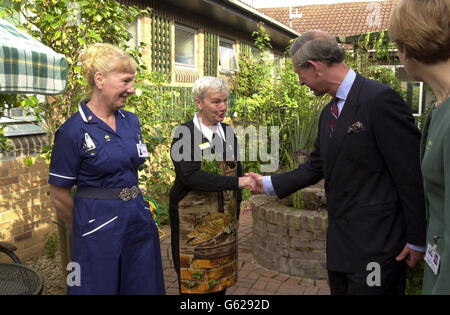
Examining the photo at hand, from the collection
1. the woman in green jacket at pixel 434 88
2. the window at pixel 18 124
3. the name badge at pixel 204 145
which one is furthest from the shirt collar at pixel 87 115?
the window at pixel 18 124

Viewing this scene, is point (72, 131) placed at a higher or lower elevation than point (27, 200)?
higher

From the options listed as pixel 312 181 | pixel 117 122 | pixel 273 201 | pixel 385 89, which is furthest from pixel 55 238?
pixel 385 89

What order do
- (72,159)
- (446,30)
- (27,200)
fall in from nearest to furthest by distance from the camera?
(446,30) → (72,159) → (27,200)

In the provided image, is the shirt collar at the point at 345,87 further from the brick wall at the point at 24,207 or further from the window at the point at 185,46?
the window at the point at 185,46

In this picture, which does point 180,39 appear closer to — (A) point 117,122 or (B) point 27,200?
(B) point 27,200

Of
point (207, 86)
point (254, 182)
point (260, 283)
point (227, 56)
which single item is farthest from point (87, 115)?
point (227, 56)

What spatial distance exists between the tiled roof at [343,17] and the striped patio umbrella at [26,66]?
22222 millimetres

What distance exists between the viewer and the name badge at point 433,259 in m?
1.61

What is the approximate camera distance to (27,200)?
5406 mm

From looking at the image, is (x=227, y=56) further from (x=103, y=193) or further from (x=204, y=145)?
(x=103, y=193)

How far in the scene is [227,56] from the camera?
12.9 metres

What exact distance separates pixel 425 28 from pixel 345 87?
2.72ft

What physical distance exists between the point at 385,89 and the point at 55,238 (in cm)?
475

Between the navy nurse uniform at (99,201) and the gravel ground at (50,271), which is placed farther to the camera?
the gravel ground at (50,271)
